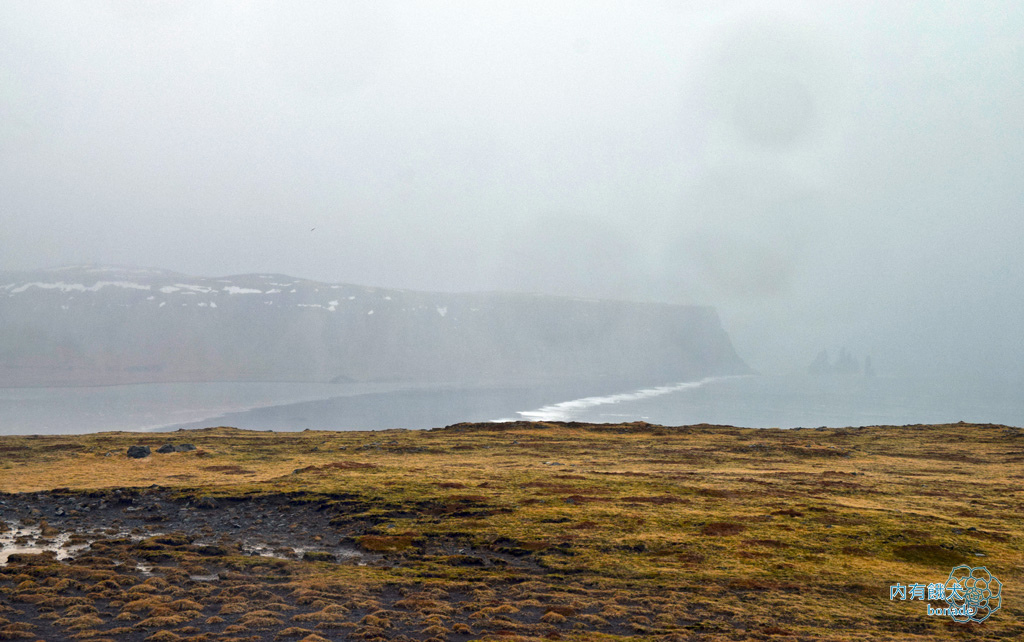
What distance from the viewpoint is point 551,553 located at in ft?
96.0

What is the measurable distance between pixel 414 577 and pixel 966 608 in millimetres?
23490

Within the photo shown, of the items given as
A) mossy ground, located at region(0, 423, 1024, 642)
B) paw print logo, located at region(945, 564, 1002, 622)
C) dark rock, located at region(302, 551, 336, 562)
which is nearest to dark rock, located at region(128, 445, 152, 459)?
mossy ground, located at region(0, 423, 1024, 642)

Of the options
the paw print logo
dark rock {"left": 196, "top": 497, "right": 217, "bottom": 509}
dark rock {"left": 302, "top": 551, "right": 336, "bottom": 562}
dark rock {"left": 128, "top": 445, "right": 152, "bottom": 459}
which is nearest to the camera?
the paw print logo

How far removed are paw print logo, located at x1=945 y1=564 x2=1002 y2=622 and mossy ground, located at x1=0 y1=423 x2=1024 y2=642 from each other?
56 cm

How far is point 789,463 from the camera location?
62219 mm

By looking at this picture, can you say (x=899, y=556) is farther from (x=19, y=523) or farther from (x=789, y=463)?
(x=19, y=523)

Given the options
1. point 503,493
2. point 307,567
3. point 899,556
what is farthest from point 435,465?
point 899,556

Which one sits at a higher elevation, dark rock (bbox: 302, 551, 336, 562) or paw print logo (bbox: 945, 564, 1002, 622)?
paw print logo (bbox: 945, 564, 1002, 622)

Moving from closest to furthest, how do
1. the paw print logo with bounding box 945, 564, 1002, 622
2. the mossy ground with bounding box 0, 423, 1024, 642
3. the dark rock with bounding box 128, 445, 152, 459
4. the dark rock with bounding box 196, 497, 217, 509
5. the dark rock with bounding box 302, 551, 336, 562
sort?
the mossy ground with bounding box 0, 423, 1024, 642, the paw print logo with bounding box 945, 564, 1002, 622, the dark rock with bounding box 302, 551, 336, 562, the dark rock with bounding box 196, 497, 217, 509, the dark rock with bounding box 128, 445, 152, 459

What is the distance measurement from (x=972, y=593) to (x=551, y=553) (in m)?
18.9

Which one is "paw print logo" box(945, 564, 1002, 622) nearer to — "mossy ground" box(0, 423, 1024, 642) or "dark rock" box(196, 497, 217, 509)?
"mossy ground" box(0, 423, 1024, 642)

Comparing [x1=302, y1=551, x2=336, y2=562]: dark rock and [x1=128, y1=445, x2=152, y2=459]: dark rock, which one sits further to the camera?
[x1=128, y1=445, x2=152, y2=459]: dark rock

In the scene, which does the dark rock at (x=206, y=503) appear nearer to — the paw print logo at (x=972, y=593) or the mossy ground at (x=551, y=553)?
the mossy ground at (x=551, y=553)

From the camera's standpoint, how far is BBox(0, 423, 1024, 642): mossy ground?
2034cm
